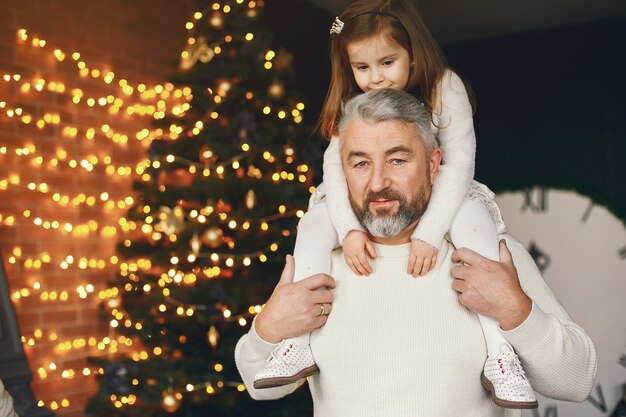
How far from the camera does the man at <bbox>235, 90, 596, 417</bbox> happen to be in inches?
67.9

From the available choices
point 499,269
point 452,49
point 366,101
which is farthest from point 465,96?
point 452,49

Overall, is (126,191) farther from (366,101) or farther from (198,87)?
(366,101)

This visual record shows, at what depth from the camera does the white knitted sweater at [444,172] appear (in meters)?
1.88

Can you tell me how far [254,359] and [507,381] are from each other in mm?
614

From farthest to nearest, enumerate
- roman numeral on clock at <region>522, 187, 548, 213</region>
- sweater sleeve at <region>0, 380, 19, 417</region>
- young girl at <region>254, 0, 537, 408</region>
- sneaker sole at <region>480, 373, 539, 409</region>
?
roman numeral on clock at <region>522, 187, 548, 213</region> → sweater sleeve at <region>0, 380, 19, 417</region> → young girl at <region>254, 0, 537, 408</region> → sneaker sole at <region>480, 373, 539, 409</region>

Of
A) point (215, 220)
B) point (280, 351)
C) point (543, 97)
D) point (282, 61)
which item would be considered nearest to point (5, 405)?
point (280, 351)

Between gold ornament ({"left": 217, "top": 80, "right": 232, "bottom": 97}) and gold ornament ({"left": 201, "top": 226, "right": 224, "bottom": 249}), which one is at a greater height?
gold ornament ({"left": 217, "top": 80, "right": 232, "bottom": 97})

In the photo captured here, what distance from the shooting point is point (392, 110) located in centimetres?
186

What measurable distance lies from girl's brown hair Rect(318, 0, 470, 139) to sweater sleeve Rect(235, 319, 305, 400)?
2.00ft

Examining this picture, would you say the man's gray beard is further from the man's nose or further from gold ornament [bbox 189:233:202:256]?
gold ornament [bbox 189:233:202:256]

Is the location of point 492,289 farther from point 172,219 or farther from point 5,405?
point 172,219

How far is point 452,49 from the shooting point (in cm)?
613

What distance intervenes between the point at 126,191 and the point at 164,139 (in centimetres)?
62

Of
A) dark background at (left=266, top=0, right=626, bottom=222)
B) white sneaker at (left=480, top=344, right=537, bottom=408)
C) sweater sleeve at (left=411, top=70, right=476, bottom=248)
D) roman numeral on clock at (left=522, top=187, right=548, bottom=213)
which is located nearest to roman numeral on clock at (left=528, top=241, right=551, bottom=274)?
roman numeral on clock at (left=522, top=187, right=548, bottom=213)
